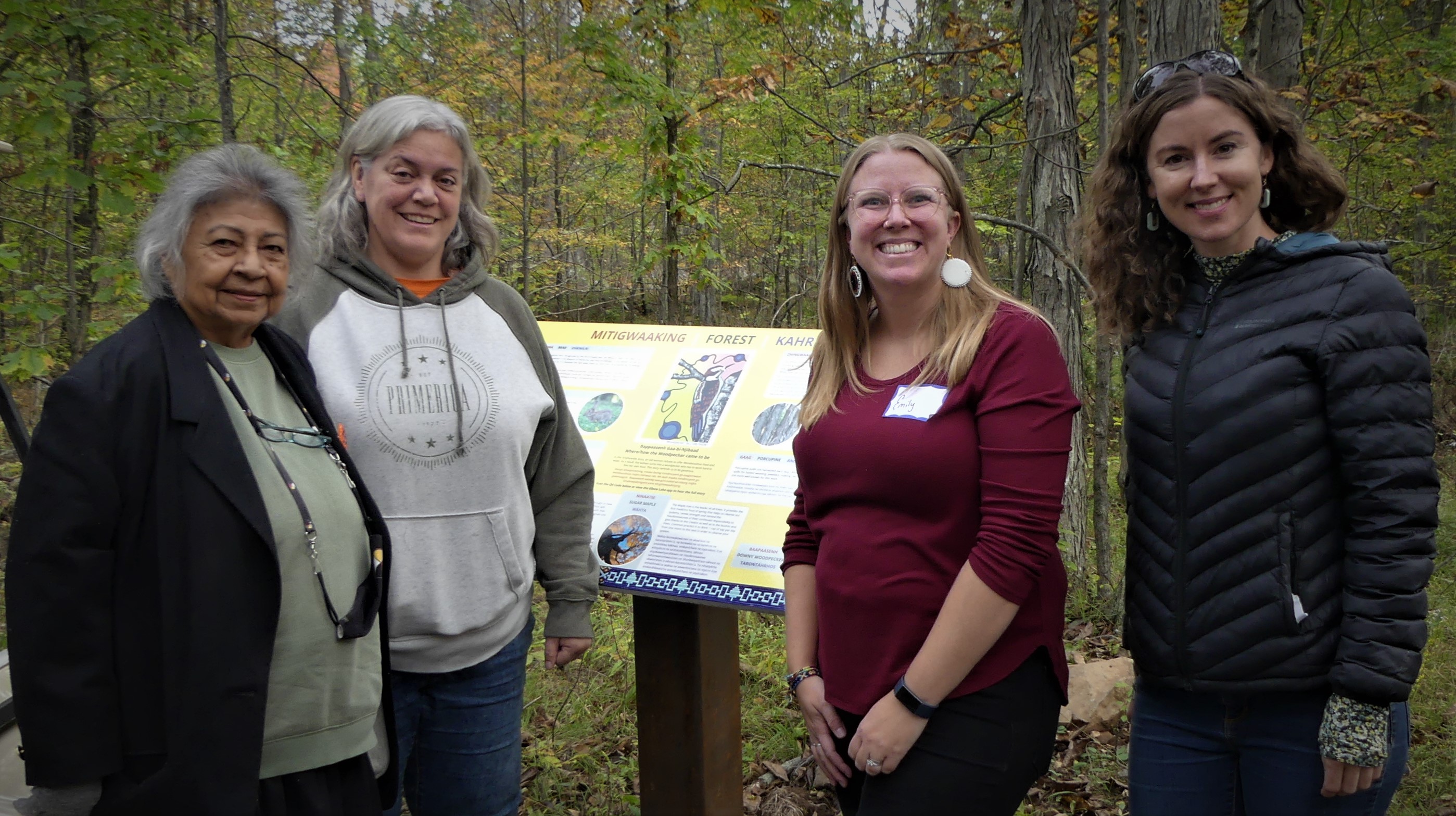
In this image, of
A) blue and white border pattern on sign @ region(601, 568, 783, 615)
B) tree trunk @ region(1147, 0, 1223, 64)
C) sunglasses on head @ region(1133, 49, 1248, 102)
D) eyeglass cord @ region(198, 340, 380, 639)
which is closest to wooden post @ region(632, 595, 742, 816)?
blue and white border pattern on sign @ region(601, 568, 783, 615)

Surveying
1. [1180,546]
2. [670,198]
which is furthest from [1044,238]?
[1180,546]

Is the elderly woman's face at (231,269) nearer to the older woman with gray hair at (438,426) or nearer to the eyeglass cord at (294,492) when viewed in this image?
the eyeglass cord at (294,492)

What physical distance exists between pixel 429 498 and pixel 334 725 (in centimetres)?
55

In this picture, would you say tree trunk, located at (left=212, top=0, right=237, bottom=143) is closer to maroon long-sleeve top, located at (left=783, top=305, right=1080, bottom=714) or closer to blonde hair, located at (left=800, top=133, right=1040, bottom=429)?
blonde hair, located at (left=800, top=133, right=1040, bottom=429)

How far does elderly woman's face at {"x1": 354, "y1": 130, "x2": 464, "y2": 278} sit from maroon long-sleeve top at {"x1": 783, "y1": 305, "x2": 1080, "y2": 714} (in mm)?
1132

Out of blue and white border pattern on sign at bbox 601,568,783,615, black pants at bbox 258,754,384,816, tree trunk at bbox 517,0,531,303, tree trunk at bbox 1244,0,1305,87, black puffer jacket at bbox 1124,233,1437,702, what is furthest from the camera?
tree trunk at bbox 517,0,531,303

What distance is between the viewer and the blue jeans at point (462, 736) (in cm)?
222

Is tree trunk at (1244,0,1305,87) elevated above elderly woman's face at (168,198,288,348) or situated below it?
above

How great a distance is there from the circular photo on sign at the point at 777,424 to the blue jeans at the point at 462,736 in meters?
0.94

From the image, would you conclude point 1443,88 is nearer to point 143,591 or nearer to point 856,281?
point 856,281

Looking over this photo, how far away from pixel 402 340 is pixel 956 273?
1.33 m

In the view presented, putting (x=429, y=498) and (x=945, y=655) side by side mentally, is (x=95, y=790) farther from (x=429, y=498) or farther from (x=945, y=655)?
(x=945, y=655)

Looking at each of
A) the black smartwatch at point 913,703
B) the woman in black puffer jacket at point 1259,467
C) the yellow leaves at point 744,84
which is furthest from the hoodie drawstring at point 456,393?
the yellow leaves at point 744,84

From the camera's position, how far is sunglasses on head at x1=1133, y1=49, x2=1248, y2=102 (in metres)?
1.92
